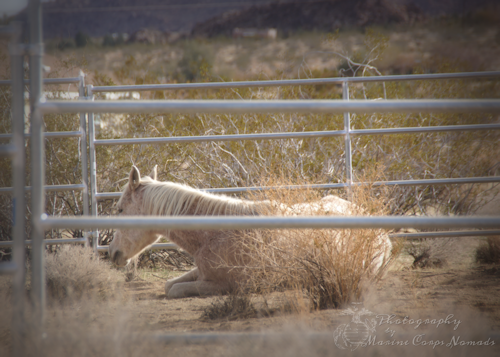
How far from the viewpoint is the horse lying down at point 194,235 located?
2.90 meters

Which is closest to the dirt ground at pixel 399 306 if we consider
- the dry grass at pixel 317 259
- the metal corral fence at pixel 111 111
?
the dry grass at pixel 317 259

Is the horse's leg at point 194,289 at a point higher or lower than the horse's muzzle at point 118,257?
lower

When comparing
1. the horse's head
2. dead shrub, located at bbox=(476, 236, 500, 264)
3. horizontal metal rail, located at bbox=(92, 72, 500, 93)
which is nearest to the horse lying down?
the horse's head

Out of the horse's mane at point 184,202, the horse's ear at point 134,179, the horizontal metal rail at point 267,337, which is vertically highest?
the horse's ear at point 134,179

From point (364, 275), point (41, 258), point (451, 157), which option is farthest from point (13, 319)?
point (451, 157)

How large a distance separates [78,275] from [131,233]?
0.55 metres

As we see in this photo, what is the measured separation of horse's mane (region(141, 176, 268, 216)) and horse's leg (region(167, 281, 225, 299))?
1.74 feet

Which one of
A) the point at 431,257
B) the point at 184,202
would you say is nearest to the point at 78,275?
the point at 184,202

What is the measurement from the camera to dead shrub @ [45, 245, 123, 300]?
2766 mm

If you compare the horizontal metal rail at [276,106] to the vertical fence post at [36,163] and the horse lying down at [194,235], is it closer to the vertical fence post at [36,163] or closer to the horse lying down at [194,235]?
the vertical fence post at [36,163]

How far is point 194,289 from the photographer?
9.69 feet

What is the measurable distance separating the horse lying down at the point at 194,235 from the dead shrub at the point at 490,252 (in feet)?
4.97

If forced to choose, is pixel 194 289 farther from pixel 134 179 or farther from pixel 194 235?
pixel 134 179

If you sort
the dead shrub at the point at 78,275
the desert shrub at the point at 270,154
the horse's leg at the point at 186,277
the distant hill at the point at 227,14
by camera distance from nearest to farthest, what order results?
the dead shrub at the point at 78,275 → the horse's leg at the point at 186,277 → the desert shrub at the point at 270,154 → the distant hill at the point at 227,14
